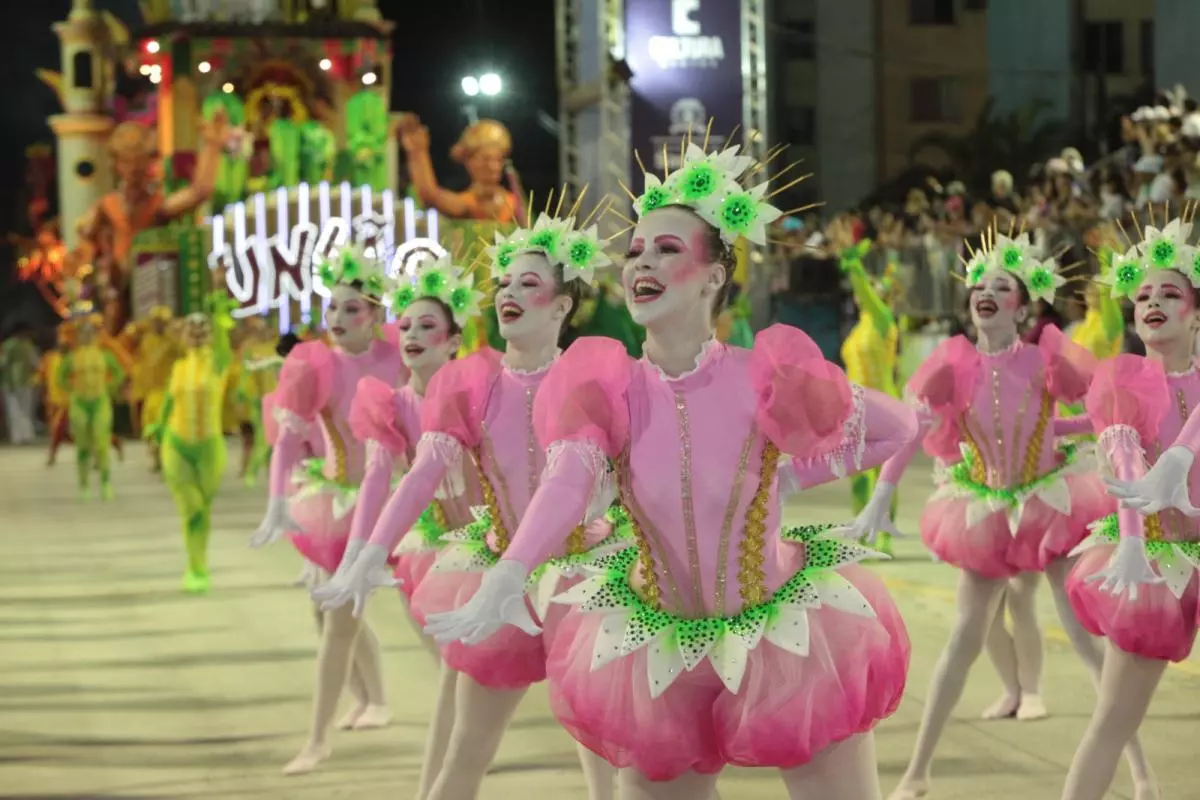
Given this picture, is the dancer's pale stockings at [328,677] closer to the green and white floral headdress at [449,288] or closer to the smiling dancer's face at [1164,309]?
the green and white floral headdress at [449,288]

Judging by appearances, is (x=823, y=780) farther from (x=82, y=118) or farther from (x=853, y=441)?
(x=82, y=118)

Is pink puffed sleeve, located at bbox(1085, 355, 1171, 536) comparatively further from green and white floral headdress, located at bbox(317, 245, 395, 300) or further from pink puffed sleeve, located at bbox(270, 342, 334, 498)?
pink puffed sleeve, located at bbox(270, 342, 334, 498)

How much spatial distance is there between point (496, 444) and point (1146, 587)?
1.93 meters

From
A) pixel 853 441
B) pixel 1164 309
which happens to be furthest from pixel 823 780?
pixel 1164 309

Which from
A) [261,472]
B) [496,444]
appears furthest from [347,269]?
[261,472]

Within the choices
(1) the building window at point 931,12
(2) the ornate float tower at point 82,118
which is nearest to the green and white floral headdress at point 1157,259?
(1) the building window at point 931,12

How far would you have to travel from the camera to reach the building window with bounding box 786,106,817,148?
1789 inches

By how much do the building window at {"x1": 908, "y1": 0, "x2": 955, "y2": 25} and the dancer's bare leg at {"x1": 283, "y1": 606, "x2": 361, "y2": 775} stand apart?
38499 mm

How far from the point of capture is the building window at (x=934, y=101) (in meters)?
44.7

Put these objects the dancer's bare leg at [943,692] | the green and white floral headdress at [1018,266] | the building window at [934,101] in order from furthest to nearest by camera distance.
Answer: the building window at [934,101], the green and white floral headdress at [1018,266], the dancer's bare leg at [943,692]

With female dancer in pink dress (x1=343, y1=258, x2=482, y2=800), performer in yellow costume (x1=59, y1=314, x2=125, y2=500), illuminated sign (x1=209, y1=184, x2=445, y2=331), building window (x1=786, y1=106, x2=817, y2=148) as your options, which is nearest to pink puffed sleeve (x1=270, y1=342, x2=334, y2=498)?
female dancer in pink dress (x1=343, y1=258, x2=482, y2=800)

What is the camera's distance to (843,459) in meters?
4.50

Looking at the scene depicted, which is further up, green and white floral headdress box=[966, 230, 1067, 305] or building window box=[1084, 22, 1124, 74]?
building window box=[1084, 22, 1124, 74]

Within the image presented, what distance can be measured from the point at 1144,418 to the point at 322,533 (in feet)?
11.8
